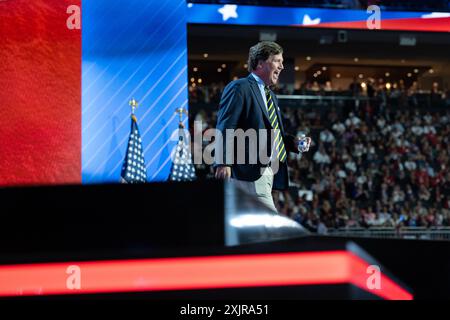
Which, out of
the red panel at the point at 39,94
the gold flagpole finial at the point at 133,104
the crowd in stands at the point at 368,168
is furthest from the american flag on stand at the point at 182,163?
the crowd in stands at the point at 368,168

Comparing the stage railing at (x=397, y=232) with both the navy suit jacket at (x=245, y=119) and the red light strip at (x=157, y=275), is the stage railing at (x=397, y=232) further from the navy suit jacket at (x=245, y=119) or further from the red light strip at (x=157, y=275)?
the red light strip at (x=157, y=275)

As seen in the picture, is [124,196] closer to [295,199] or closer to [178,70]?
[178,70]

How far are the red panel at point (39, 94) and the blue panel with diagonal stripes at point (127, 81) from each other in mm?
238

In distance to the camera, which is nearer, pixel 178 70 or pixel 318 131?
pixel 178 70

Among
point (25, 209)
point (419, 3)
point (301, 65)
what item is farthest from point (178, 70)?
point (301, 65)

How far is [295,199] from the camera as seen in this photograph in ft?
50.1

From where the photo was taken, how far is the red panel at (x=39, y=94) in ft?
36.7

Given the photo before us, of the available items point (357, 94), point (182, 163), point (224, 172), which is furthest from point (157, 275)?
point (357, 94)

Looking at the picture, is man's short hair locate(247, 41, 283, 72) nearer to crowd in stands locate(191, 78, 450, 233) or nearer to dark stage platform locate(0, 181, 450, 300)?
dark stage platform locate(0, 181, 450, 300)

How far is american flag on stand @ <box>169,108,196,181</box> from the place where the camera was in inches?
436

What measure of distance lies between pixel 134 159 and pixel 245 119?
6804 mm

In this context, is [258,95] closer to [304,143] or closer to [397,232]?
[304,143]

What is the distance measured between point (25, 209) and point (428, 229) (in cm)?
1294
